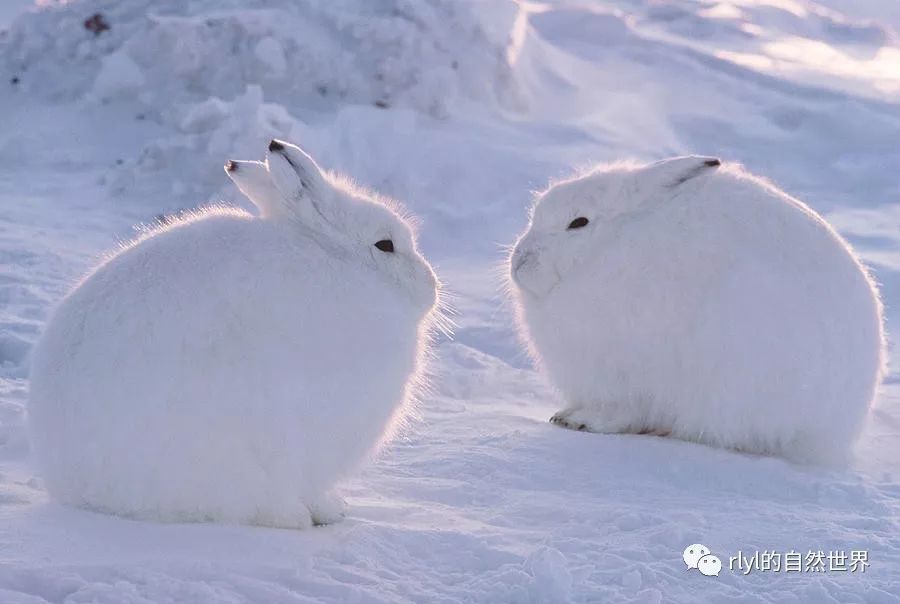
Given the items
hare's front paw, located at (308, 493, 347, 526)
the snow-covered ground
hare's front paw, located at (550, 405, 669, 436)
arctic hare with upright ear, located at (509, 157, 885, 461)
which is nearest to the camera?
the snow-covered ground

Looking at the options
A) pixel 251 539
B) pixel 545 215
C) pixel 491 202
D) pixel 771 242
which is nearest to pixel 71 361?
pixel 251 539

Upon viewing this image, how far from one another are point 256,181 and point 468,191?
5.21 metres

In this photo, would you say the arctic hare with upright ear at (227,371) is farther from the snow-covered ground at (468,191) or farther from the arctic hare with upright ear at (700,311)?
the arctic hare with upright ear at (700,311)

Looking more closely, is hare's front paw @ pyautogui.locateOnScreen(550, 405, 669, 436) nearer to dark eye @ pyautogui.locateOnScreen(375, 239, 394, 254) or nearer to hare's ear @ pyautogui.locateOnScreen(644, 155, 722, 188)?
hare's ear @ pyautogui.locateOnScreen(644, 155, 722, 188)

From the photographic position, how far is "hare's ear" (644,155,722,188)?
470 centimetres

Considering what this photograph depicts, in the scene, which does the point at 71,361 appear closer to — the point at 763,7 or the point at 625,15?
the point at 625,15

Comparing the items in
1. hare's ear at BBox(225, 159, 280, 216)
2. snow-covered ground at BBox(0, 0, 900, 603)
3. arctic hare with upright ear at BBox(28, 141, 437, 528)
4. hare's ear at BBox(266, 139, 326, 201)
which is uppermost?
hare's ear at BBox(266, 139, 326, 201)

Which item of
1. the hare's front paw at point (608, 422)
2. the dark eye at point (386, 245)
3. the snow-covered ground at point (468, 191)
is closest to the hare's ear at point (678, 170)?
the hare's front paw at point (608, 422)

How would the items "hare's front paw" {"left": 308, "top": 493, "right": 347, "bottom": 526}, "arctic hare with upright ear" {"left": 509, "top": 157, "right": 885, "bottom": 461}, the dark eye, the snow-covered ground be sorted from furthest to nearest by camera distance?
"arctic hare with upright ear" {"left": 509, "top": 157, "right": 885, "bottom": 461}
the dark eye
"hare's front paw" {"left": 308, "top": 493, "right": 347, "bottom": 526}
the snow-covered ground

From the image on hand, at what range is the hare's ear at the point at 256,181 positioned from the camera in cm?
347

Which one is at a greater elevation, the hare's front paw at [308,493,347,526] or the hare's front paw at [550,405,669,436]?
the hare's front paw at [308,493,347,526]

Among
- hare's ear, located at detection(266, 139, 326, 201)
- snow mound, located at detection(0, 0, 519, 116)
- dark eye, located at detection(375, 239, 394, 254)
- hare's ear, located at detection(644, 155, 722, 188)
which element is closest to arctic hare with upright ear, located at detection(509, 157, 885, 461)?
hare's ear, located at detection(644, 155, 722, 188)

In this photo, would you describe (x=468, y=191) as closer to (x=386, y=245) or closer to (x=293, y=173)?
(x=386, y=245)

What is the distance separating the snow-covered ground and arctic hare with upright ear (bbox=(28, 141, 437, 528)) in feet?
0.45
